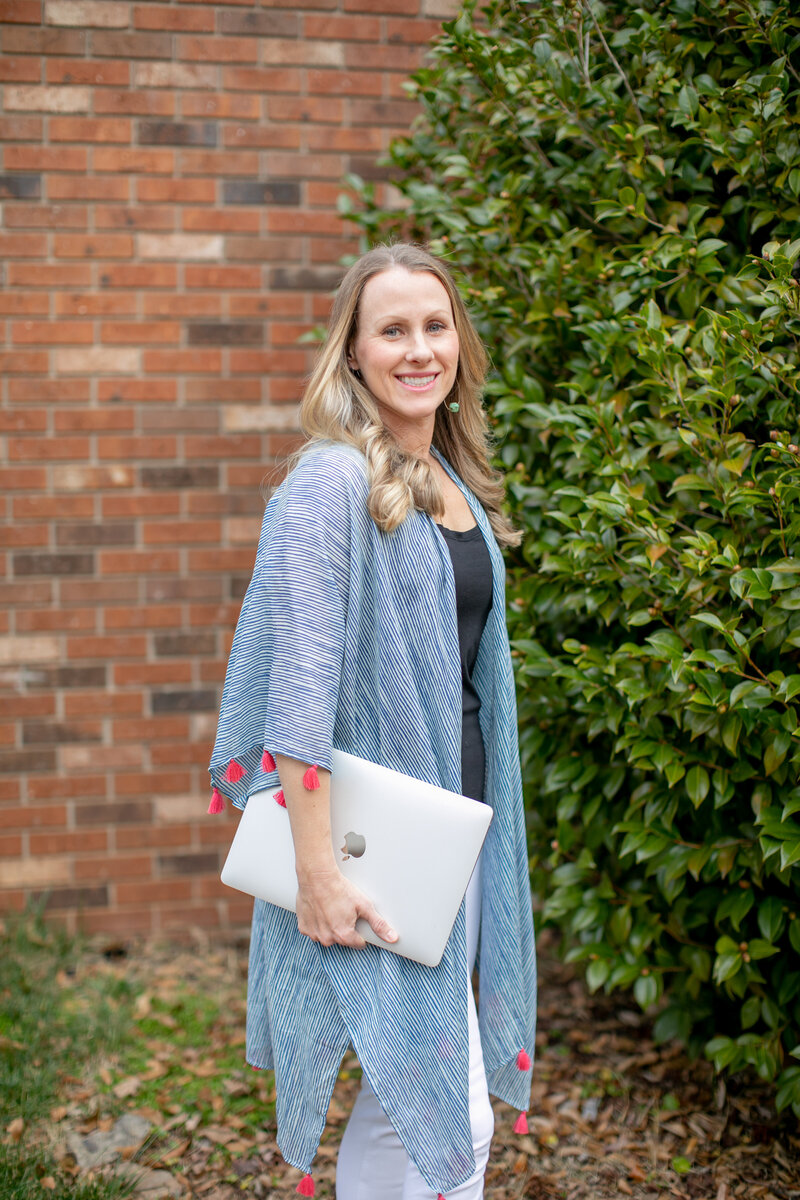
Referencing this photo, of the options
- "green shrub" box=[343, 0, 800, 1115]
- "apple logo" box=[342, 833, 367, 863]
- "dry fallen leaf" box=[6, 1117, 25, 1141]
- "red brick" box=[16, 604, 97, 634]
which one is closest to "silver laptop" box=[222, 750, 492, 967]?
"apple logo" box=[342, 833, 367, 863]

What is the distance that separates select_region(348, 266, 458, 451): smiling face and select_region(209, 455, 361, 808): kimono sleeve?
0.68 feet

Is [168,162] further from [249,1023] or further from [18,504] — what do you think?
[249,1023]

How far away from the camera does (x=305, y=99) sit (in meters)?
3.06

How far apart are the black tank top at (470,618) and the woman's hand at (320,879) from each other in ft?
1.14

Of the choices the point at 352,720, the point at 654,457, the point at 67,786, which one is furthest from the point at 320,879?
the point at 67,786

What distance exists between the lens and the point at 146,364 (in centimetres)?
307

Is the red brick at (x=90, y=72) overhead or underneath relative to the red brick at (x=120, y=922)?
overhead

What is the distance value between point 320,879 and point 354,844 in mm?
79

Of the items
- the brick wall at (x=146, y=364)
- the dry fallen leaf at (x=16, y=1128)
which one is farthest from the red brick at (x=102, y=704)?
the dry fallen leaf at (x=16, y=1128)

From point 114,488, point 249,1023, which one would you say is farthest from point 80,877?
point 249,1023

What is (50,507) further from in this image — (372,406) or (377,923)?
(377,923)

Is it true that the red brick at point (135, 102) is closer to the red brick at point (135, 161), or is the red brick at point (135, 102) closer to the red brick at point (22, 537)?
the red brick at point (135, 161)

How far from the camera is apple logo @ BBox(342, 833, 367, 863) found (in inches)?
58.9

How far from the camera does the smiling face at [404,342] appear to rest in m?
1.64
